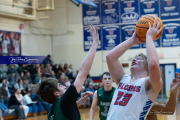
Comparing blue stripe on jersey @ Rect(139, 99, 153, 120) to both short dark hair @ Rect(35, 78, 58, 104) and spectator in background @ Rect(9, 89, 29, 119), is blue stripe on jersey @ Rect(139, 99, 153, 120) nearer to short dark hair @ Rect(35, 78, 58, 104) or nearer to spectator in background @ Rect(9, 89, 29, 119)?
short dark hair @ Rect(35, 78, 58, 104)

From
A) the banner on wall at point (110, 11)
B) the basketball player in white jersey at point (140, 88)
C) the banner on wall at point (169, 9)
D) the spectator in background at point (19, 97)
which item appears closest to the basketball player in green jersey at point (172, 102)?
the basketball player in white jersey at point (140, 88)

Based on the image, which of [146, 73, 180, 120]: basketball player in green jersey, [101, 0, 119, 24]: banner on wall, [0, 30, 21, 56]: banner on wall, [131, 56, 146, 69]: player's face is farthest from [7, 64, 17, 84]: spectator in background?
[131, 56, 146, 69]: player's face

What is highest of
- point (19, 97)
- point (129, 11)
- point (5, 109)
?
point (129, 11)

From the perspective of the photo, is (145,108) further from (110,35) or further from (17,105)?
(110,35)

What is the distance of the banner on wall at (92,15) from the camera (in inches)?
493

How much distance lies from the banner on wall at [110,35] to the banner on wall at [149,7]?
5.18ft

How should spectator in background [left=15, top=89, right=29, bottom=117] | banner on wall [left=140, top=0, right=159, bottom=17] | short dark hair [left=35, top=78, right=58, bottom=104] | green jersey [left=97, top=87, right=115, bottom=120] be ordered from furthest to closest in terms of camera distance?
banner on wall [left=140, top=0, right=159, bottom=17], spectator in background [left=15, top=89, right=29, bottom=117], green jersey [left=97, top=87, right=115, bottom=120], short dark hair [left=35, top=78, right=58, bottom=104]

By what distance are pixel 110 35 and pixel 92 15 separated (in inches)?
58.4

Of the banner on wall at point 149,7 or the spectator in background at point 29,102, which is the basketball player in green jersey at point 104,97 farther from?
the banner on wall at point 149,7

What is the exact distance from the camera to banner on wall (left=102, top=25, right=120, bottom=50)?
1235 centimetres

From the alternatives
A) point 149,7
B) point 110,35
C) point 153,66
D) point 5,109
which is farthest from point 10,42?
point 153,66

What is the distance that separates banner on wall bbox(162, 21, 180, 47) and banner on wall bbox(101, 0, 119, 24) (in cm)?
259

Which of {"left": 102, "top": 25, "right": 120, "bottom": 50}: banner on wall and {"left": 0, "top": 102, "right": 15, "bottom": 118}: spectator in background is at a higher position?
{"left": 102, "top": 25, "right": 120, "bottom": 50}: banner on wall

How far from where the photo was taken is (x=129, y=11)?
40.6ft
